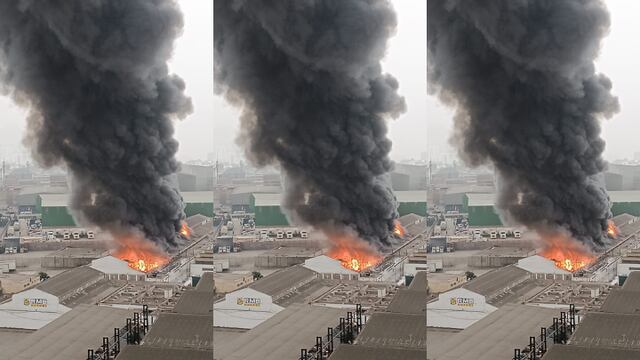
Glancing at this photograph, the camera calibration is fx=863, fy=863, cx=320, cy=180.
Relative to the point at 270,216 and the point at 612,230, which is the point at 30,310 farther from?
the point at 612,230

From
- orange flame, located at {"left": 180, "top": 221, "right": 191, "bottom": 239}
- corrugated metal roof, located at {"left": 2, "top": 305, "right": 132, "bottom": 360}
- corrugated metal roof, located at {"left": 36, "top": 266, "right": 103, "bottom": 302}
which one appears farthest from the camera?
corrugated metal roof, located at {"left": 36, "top": 266, "right": 103, "bottom": 302}

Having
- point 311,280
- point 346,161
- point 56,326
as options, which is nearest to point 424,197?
point 346,161

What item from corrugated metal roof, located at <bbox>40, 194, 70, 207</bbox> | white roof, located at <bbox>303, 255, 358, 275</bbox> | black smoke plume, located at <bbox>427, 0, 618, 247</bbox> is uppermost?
black smoke plume, located at <bbox>427, 0, 618, 247</bbox>

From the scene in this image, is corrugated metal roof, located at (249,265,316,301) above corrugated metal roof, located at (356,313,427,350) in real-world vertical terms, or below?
above

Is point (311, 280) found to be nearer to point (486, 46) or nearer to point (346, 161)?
point (346, 161)

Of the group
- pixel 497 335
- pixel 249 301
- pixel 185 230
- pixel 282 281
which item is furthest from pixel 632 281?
pixel 185 230

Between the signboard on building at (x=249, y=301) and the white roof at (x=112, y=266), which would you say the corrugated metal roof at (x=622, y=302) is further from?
the white roof at (x=112, y=266)

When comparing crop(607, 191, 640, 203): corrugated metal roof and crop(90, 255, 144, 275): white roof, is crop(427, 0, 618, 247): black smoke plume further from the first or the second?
crop(90, 255, 144, 275): white roof

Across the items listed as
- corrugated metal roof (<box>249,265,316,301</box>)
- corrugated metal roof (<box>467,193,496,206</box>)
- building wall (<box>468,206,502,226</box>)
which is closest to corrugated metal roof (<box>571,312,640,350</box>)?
building wall (<box>468,206,502,226</box>)
